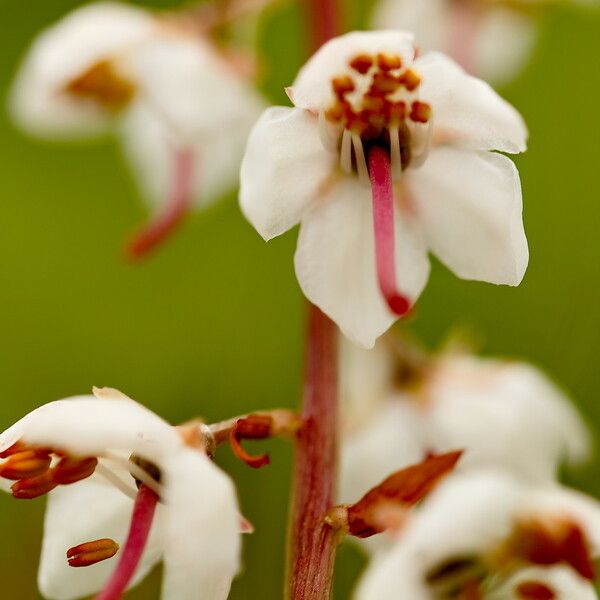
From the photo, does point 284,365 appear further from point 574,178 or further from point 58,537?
point 58,537

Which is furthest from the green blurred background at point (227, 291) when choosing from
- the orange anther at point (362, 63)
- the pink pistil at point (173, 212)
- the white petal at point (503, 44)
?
the orange anther at point (362, 63)

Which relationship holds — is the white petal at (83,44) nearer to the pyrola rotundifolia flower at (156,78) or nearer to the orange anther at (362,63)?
the pyrola rotundifolia flower at (156,78)

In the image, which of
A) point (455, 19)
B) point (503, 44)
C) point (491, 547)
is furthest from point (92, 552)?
point (503, 44)

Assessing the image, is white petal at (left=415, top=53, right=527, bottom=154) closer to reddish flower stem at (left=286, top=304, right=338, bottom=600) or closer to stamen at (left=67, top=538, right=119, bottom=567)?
reddish flower stem at (left=286, top=304, right=338, bottom=600)

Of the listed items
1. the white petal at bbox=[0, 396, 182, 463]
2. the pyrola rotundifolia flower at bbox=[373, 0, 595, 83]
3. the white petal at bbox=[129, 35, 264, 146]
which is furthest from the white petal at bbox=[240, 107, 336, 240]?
the pyrola rotundifolia flower at bbox=[373, 0, 595, 83]

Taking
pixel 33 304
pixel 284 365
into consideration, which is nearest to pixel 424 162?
pixel 284 365
